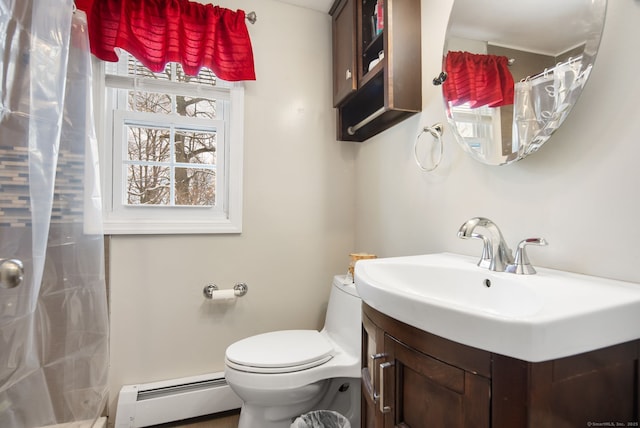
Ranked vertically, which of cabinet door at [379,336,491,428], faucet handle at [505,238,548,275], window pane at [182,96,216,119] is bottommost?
cabinet door at [379,336,491,428]

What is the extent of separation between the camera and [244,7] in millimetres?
1650

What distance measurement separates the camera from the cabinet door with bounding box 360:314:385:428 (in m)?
0.66

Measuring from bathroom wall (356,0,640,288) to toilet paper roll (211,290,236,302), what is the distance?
963 millimetres

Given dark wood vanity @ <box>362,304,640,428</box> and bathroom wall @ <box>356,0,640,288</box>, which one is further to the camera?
bathroom wall @ <box>356,0,640,288</box>

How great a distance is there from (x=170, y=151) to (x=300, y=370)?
1275 millimetres

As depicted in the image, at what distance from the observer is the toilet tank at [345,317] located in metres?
1.26

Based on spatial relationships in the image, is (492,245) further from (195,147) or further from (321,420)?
(195,147)

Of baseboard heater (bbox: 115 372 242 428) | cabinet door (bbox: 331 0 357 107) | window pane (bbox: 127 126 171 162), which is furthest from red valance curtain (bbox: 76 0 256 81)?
baseboard heater (bbox: 115 372 242 428)

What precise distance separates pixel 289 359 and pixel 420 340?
2.55ft

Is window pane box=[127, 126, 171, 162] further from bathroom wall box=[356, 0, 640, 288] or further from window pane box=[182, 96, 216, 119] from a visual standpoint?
bathroom wall box=[356, 0, 640, 288]

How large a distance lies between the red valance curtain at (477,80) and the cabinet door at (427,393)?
0.75 meters

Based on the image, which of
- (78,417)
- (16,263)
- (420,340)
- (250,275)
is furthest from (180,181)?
(420,340)

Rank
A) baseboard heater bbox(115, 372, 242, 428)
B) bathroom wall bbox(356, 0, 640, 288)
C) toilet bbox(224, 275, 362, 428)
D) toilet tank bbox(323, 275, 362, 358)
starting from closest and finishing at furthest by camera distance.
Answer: bathroom wall bbox(356, 0, 640, 288), toilet bbox(224, 275, 362, 428), toilet tank bbox(323, 275, 362, 358), baseboard heater bbox(115, 372, 242, 428)

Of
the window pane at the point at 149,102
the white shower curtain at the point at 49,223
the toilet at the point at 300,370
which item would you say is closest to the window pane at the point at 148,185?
the window pane at the point at 149,102
